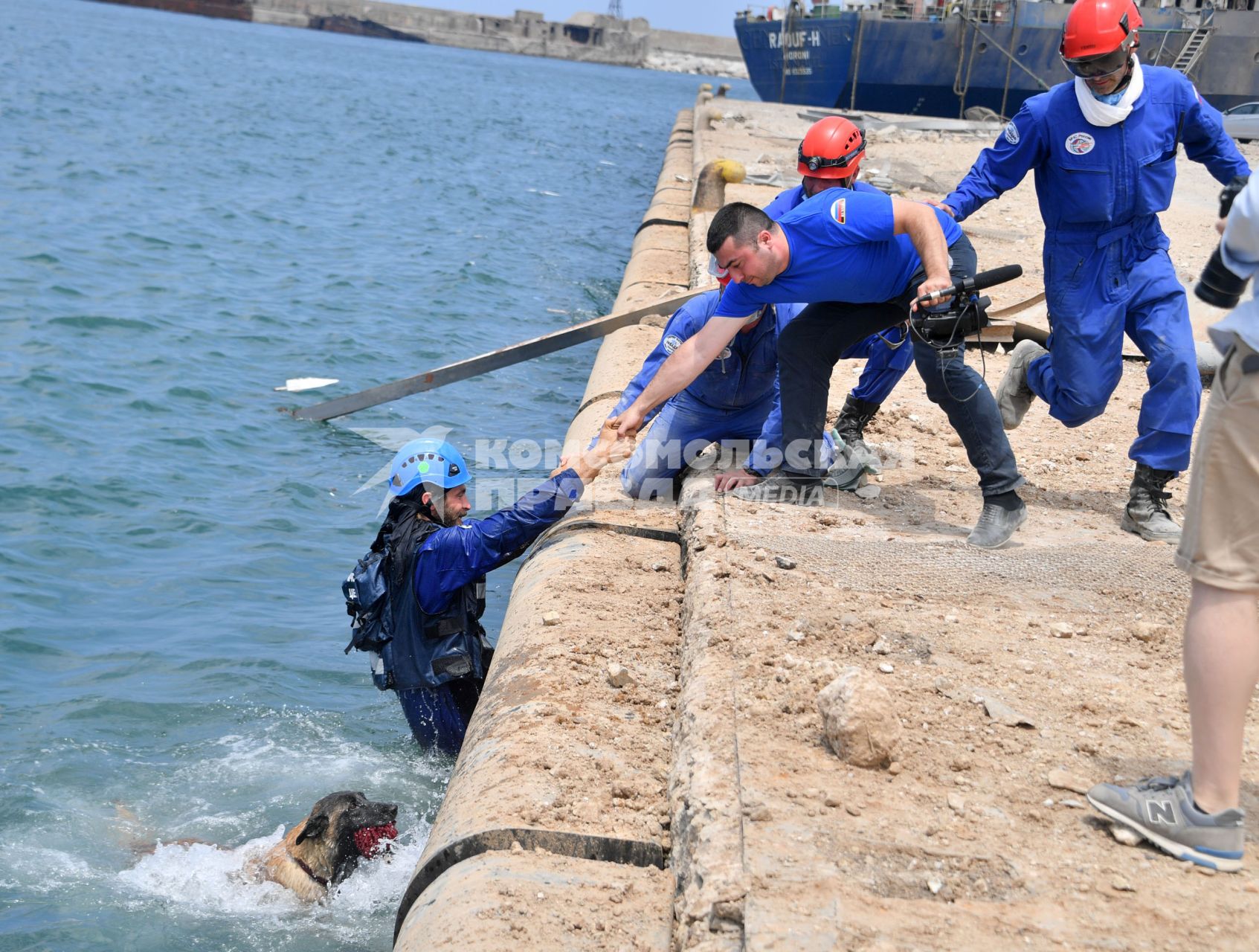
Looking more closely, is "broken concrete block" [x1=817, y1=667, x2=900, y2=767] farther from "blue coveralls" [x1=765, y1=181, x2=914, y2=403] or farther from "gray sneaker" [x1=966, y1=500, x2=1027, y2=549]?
"blue coveralls" [x1=765, y1=181, x2=914, y2=403]

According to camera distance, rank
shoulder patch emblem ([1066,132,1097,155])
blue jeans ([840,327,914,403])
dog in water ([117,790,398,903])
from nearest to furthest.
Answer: dog in water ([117,790,398,903]) → shoulder patch emblem ([1066,132,1097,155]) → blue jeans ([840,327,914,403])

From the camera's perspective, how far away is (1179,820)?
2.68 metres

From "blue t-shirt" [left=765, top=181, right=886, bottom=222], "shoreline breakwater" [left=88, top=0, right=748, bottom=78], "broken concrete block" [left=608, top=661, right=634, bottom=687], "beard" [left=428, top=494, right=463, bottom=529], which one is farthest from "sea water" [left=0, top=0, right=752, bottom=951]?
"shoreline breakwater" [left=88, top=0, right=748, bottom=78]

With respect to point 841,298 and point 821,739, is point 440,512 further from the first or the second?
point 821,739

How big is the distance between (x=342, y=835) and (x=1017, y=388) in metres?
3.20

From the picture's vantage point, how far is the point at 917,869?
266cm

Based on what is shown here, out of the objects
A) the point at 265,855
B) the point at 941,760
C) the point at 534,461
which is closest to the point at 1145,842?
the point at 941,760

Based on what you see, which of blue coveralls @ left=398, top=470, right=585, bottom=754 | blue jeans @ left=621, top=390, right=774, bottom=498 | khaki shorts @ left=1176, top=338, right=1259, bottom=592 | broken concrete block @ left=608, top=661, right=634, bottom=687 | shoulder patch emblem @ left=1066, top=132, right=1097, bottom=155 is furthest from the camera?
blue jeans @ left=621, top=390, right=774, bottom=498

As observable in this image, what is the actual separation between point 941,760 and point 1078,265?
7.90 ft

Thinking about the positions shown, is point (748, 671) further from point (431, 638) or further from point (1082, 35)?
point (1082, 35)

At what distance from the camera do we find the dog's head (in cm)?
418

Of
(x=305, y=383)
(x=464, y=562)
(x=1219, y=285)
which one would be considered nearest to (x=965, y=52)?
(x=305, y=383)

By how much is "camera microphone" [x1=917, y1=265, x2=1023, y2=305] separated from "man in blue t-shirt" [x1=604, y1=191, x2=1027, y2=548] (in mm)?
27

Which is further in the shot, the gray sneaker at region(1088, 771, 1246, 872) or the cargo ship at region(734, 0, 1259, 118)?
the cargo ship at region(734, 0, 1259, 118)
